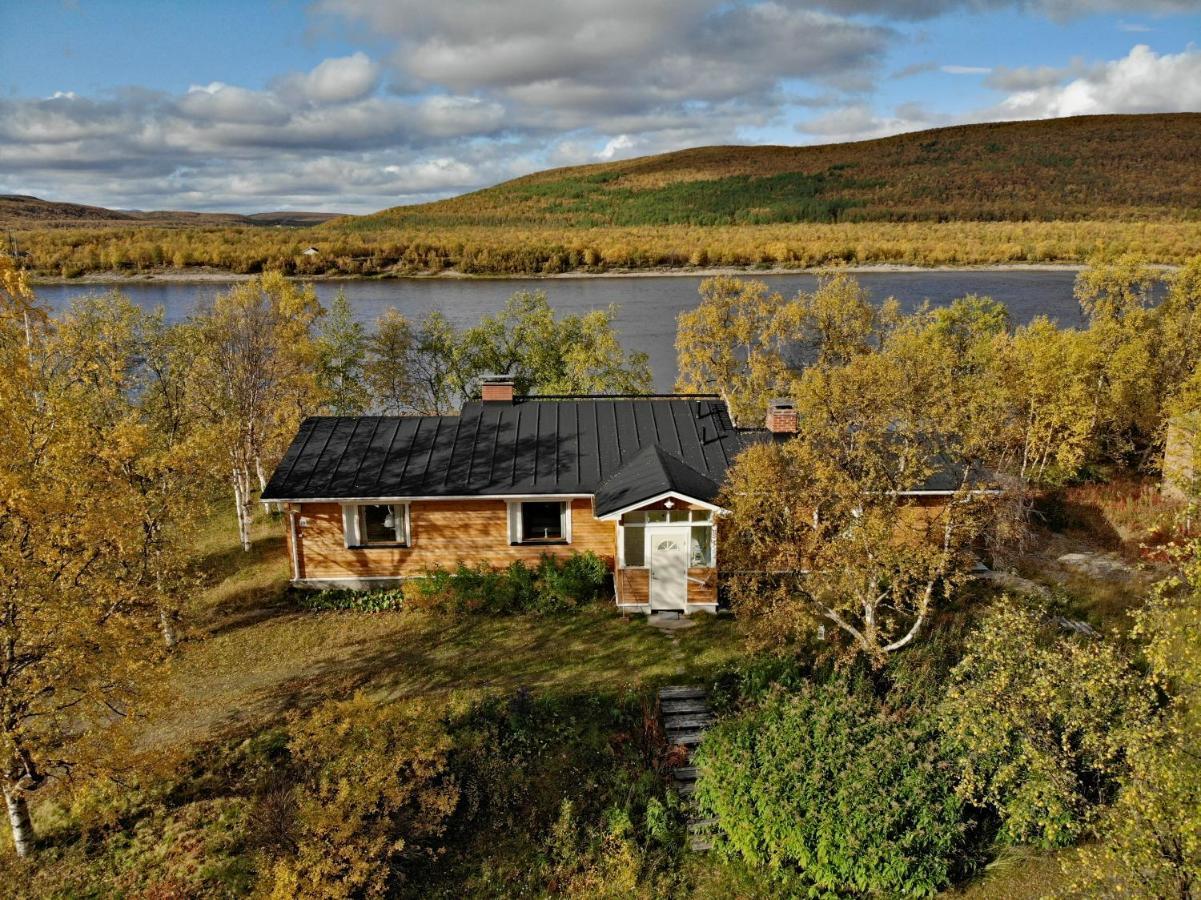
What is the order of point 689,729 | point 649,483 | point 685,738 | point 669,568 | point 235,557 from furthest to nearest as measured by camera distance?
point 235,557, point 669,568, point 649,483, point 689,729, point 685,738

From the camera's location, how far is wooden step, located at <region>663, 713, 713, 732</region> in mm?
12344

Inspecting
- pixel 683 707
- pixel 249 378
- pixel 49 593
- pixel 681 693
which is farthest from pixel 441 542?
pixel 49 593

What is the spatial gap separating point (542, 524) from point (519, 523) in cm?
63

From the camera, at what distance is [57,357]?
58.8 ft

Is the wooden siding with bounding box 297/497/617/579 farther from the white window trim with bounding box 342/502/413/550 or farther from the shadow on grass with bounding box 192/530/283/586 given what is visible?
the shadow on grass with bounding box 192/530/283/586

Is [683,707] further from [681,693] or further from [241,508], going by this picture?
[241,508]

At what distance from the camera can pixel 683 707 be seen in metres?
12.7

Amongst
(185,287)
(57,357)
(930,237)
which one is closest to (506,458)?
(57,357)

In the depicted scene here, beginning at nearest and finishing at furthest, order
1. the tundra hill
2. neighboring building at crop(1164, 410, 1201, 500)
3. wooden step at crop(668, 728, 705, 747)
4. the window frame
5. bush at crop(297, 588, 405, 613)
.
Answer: wooden step at crop(668, 728, 705, 747) < the window frame < bush at crop(297, 588, 405, 613) < neighboring building at crop(1164, 410, 1201, 500) < the tundra hill

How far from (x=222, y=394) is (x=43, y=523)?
13.3 m

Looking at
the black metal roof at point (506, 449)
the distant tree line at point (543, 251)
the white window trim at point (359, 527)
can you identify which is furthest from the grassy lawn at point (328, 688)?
the distant tree line at point (543, 251)

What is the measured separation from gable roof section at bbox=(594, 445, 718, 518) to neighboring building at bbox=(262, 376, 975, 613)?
5 cm

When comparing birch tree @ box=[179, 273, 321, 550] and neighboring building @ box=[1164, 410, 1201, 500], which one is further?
birch tree @ box=[179, 273, 321, 550]

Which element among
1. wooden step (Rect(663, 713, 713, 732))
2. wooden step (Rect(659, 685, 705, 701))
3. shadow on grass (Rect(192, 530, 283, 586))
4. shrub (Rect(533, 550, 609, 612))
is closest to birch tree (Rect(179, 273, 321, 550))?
shadow on grass (Rect(192, 530, 283, 586))
